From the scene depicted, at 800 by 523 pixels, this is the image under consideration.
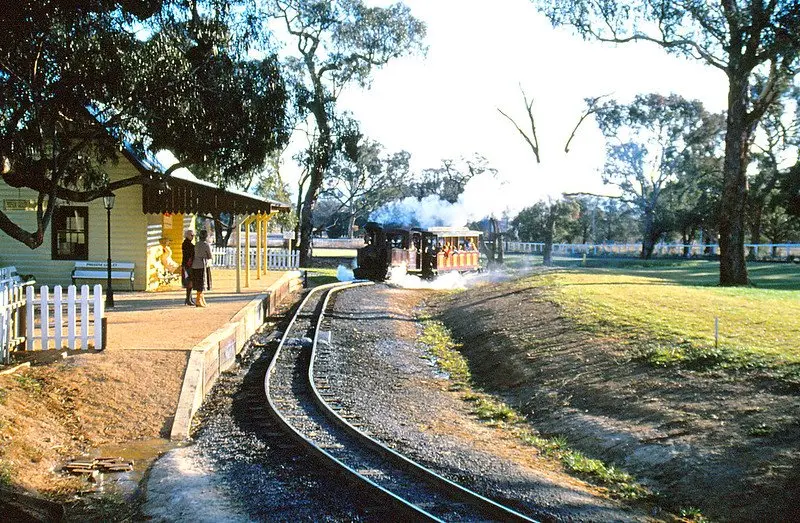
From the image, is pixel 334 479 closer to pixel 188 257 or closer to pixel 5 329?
pixel 5 329

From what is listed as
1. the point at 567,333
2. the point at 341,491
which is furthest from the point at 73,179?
the point at 341,491

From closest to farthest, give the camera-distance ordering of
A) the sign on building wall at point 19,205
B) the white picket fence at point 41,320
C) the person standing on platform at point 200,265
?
the white picket fence at point 41,320, the person standing on platform at point 200,265, the sign on building wall at point 19,205

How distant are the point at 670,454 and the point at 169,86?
399 inches

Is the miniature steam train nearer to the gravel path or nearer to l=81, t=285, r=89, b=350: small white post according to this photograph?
the gravel path

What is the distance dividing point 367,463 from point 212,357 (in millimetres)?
5148

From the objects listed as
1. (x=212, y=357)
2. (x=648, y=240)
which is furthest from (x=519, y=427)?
(x=648, y=240)

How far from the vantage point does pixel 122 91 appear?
13.1 m

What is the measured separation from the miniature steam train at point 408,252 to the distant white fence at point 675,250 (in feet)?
60.3

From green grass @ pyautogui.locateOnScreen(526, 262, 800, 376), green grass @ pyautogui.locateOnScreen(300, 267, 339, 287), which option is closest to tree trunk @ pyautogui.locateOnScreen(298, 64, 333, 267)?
green grass @ pyautogui.locateOnScreen(300, 267, 339, 287)

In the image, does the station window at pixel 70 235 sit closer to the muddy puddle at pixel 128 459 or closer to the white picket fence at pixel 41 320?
the white picket fence at pixel 41 320

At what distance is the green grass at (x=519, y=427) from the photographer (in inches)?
306

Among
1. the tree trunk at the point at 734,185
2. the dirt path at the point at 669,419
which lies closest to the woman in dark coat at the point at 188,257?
the dirt path at the point at 669,419

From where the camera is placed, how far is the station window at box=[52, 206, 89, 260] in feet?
70.3

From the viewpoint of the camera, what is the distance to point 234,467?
7648 millimetres
